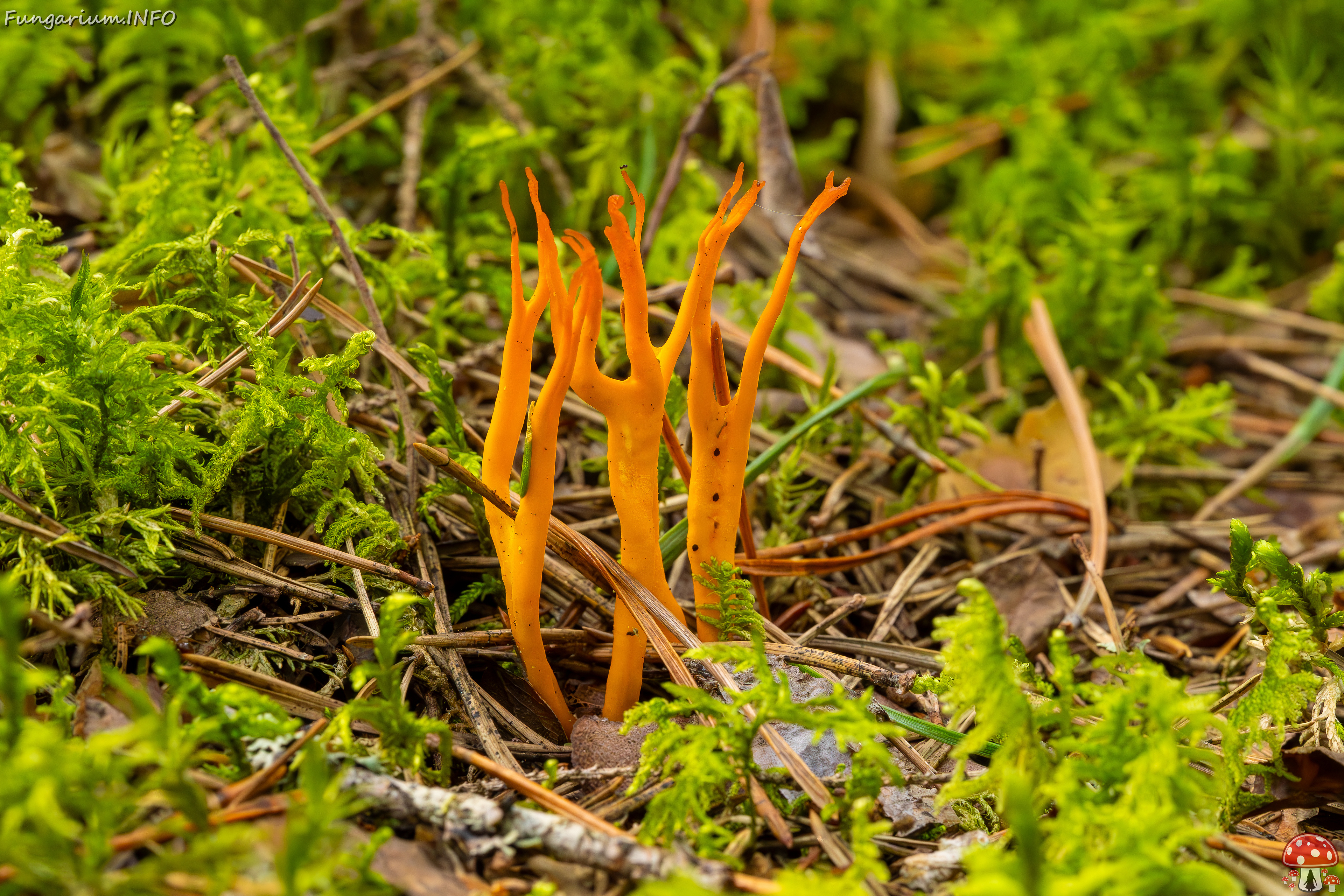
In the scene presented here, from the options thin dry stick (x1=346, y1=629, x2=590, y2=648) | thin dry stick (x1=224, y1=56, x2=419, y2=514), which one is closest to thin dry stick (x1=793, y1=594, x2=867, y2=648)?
thin dry stick (x1=346, y1=629, x2=590, y2=648)

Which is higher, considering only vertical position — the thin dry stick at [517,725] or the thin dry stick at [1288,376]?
the thin dry stick at [517,725]

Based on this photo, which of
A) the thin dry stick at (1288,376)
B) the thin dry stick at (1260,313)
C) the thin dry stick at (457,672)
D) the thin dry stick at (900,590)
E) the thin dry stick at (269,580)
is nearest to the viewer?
the thin dry stick at (457,672)

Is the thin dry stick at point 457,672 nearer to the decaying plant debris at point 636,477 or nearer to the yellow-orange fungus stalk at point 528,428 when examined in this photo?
the decaying plant debris at point 636,477

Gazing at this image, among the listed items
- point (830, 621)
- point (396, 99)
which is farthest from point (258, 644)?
point (396, 99)

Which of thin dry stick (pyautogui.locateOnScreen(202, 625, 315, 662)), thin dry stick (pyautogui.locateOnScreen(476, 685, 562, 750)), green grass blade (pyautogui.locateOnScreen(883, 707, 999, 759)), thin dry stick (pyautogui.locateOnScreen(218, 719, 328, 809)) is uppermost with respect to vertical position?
thin dry stick (pyautogui.locateOnScreen(202, 625, 315, 662))

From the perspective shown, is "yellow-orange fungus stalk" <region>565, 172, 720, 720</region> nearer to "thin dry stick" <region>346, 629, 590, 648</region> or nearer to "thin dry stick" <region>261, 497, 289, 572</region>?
"thin dry stick" <region>346, 629, 590, 648</region>

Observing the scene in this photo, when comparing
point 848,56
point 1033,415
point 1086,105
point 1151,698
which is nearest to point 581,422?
point 1033,415

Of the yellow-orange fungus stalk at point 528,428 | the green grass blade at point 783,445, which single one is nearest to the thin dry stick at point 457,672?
the yellow-orange fungus stalk at point 528,428
